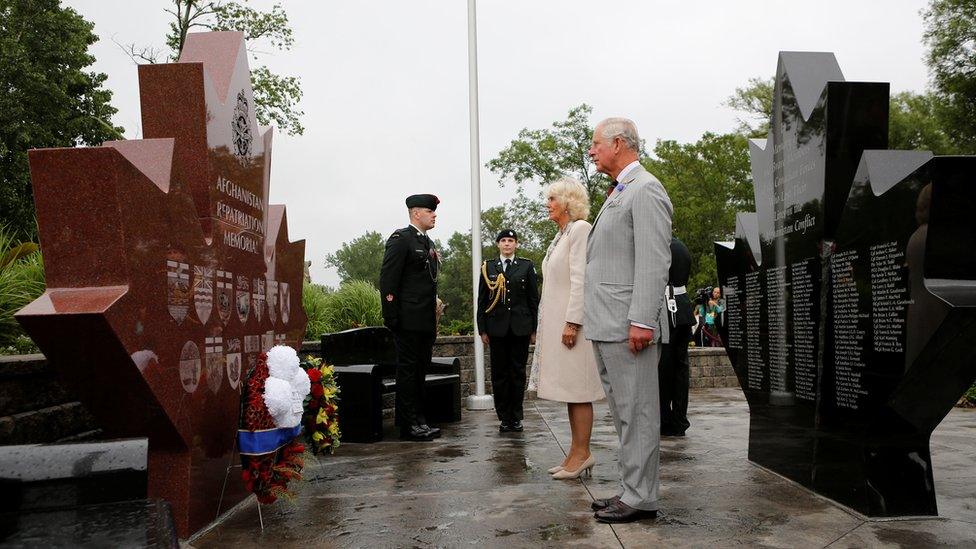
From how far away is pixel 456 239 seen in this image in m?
81.3

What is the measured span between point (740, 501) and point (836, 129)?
7.02 feet

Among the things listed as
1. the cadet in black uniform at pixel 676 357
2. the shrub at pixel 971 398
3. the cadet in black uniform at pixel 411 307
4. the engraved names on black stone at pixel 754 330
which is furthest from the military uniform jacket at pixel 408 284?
the shrub at pixel 971 398

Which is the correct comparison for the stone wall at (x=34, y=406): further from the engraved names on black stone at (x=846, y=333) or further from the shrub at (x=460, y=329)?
the shrub at (x=460, y=329)

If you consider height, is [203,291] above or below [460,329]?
above

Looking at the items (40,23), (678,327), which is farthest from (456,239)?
(678,327)

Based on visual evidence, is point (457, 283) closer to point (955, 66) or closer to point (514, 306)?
point (955, 66)

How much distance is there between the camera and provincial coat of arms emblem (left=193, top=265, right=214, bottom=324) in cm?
393

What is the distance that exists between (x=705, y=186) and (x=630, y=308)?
35.7 meters

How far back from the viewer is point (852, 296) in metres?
4.07

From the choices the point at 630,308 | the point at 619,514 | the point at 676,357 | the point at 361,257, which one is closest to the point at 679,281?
the point at 676,357

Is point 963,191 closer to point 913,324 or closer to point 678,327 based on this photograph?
point 913,324

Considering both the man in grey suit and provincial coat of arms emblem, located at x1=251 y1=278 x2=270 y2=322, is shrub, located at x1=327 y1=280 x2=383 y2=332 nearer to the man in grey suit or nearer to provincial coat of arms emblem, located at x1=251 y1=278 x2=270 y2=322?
provincial coat of arms emblem, located at x1=251 y1=278 x2=270 y2=322

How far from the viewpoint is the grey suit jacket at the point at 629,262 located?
156 inches

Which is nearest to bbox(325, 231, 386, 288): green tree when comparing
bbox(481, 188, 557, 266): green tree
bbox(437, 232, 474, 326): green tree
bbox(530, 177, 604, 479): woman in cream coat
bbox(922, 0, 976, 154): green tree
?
bbox(437, 232, 474, 326): green tree
